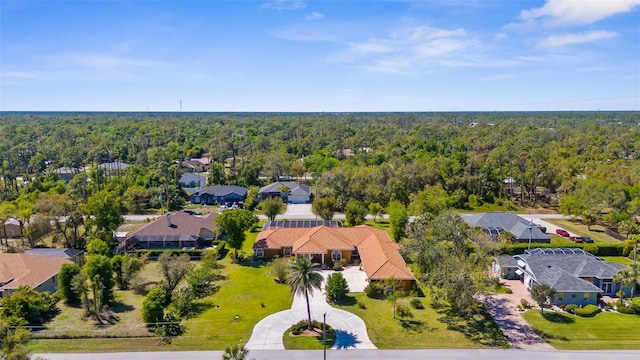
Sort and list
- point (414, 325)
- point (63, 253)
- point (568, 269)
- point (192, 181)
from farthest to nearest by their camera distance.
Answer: point (192, 181) < point (63, 253) < point (568, 269) < point (414, 325)

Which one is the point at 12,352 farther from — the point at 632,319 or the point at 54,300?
the point at 632,319

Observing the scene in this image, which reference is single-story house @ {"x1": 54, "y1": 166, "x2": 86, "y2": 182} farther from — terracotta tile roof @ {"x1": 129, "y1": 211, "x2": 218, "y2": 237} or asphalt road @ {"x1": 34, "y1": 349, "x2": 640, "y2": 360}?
asphalt road @ {"x1": 34, "y1": 349, "x2": 640, "y2": 360}

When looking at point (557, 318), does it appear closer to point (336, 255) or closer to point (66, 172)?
point (336, 255)

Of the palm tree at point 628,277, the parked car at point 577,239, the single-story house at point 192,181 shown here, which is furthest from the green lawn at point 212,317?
the single-story house at point 192,181

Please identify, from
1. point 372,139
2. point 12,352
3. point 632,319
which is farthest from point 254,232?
point 372,139

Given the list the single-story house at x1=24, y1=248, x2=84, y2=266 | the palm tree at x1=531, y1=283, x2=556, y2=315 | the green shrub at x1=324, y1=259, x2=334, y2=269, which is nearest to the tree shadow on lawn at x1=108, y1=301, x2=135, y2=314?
the single-story house at x1=24, y1=248, x2=84, y2=266

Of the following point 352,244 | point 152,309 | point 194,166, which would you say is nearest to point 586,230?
point 352,244
